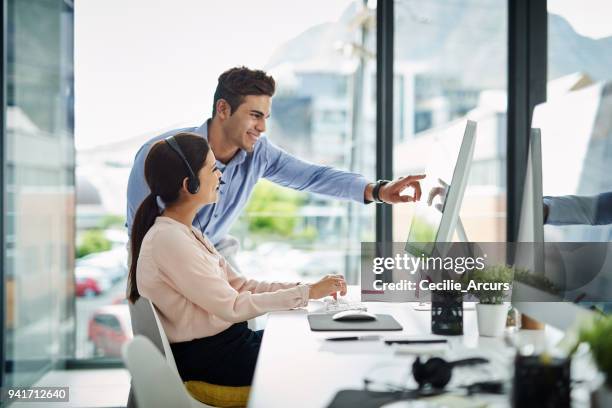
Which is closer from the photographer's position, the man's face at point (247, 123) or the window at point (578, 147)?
the window at point (578, 147)

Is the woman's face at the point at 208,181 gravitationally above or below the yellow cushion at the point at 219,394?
above

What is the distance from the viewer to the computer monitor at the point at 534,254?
1.55 metres

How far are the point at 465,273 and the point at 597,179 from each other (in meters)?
0.40

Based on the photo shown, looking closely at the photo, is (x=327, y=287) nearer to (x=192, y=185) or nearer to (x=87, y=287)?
(x=192, y=185)

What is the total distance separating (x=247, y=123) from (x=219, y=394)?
1.18 meters

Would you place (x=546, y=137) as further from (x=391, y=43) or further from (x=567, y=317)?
(x=391, y=43)

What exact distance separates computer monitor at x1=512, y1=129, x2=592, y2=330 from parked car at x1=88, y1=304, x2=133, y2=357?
2605 millimetres

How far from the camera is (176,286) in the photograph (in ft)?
5.68

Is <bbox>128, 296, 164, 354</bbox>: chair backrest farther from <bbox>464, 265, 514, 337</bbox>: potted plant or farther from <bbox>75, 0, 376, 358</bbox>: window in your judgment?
<bbox>75, 0, 376, 358</bbox>: window

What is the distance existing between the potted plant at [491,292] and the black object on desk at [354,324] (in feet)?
0.81

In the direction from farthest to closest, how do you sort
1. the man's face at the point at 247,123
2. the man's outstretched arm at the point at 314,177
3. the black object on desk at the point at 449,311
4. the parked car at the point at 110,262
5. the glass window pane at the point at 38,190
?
the parked car at the point at 110,262, the glass window pane at the point at 38,190, the man's outstretched arm at the point at 314,177, the man's face at the point at 247,123, the black object on desk at the point at 449,311

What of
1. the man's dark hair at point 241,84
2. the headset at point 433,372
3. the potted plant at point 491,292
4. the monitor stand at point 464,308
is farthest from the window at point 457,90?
the headset at point 433,372

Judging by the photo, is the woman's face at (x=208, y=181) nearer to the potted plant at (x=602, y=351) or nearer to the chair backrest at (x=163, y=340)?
the chair backrest at (x=163, y=340)

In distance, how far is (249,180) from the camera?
106 inches
